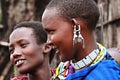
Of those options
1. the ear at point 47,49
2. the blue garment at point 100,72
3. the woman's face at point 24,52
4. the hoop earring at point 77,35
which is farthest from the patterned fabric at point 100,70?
the ear at point 47,49

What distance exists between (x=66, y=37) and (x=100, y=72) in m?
0.28

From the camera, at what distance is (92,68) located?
99.3 inches

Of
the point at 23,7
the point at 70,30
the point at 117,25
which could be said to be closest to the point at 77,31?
the point at 70,30

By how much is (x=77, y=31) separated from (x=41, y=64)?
0.96 meters

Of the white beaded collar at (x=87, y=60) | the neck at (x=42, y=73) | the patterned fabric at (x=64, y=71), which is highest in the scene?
the white beaded collar at (x=87, y=60)

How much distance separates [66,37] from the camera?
8.46 ft

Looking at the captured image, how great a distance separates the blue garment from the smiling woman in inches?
34.7

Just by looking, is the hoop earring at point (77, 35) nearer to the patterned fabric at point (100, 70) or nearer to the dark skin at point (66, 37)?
the dark skin at point (66, 37)

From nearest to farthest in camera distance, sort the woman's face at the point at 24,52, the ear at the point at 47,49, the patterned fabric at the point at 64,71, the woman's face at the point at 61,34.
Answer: the woman's face at the point at 61,34, the patterned fabric at the point at 64,71, the woman's face at the point at 24,52, the ear at the point at 47,49

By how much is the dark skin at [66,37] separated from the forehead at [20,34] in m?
0.80

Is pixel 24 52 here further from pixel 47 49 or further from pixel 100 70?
pixel 100 70

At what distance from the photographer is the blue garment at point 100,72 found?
246 cm

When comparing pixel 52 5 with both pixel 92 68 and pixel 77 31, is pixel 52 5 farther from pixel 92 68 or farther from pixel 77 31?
pixel 92 68

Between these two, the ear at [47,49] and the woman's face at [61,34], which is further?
the ear at [47,49]
